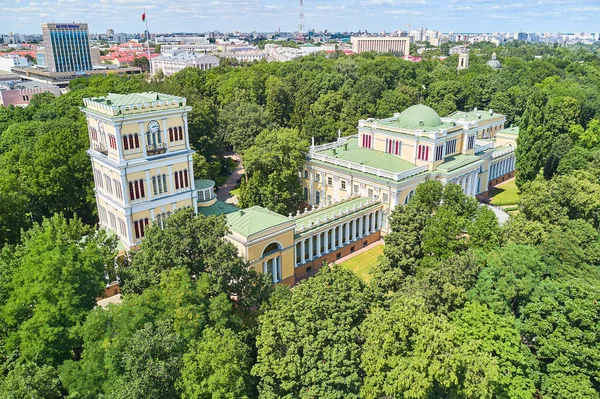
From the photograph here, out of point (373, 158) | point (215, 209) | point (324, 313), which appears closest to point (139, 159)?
point (215, 209)

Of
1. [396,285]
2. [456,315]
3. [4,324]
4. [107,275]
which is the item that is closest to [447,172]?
[396,285]

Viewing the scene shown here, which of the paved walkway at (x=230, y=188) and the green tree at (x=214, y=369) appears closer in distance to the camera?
the green tree at (x=214, y=369)

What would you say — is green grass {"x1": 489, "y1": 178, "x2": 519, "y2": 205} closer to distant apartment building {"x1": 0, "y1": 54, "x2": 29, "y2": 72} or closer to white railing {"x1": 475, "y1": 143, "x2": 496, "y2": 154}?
white railing {"x1": 475, "y1": 143, "x2": 496, "y2": 154}

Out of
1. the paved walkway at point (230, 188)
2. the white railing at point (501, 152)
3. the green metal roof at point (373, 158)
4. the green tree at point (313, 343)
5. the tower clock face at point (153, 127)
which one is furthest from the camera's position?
the white railing at point (501, 152)

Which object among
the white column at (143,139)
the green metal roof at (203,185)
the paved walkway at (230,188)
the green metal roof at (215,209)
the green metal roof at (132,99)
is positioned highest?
the green metal roof at (132,99)

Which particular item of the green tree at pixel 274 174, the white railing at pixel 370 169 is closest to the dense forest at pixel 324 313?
the white railing at pixel 370 169

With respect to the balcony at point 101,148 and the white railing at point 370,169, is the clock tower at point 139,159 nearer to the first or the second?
the balcony at point 101,148

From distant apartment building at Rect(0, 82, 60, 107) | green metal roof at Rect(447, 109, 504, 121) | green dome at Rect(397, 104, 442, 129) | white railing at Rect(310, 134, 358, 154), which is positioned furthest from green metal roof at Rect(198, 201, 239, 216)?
distant apartment building at Rect(0, 82, 60, 107)
